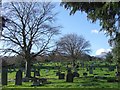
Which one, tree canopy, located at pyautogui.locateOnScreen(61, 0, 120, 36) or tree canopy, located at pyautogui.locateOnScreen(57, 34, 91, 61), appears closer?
tree canopy, located at pyautogui.locateOnScreen(61, 0, 120, 36)

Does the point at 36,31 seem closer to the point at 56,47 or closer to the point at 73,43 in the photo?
the point at 56,47

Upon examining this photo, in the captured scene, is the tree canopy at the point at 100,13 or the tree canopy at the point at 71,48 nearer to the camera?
the tree canopy at the point at 100,13

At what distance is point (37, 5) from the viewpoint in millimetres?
20938

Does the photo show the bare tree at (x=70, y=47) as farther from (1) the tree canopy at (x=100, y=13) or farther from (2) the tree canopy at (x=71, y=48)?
(1) the tree canopy at (x=100, y=13)

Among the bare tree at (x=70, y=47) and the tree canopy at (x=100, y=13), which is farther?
the bare tree at (x=70, y=47)

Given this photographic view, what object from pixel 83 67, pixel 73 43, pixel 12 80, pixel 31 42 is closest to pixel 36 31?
pixel 31 42

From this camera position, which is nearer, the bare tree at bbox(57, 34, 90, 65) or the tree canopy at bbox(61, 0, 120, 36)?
the tree canopy at bbox(61, 0, 120, 36)

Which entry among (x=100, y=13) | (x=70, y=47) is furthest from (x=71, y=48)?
(x=100, y=13)

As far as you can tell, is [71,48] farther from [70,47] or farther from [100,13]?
[100,13]

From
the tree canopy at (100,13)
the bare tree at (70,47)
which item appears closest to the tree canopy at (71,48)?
the bare tree at (70,47)

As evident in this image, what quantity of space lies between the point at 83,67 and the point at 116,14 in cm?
1389

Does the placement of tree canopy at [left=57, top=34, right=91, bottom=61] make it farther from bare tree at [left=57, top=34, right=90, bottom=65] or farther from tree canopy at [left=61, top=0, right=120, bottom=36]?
tree canopy at [left=61, top=0, right=120, bottom=36]

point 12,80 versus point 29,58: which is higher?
point 29,58

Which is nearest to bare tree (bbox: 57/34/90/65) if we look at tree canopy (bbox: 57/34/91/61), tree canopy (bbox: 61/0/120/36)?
tree canopy (bbox: 57/34/91/61)
